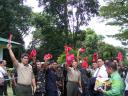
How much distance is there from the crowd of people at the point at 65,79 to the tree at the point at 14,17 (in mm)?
23986

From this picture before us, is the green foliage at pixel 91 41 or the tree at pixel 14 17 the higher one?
the tree at pixel 14 17

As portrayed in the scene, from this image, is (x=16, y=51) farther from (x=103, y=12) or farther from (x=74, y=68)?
(x=74, y=68)

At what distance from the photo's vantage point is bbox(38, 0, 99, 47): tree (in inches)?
1966

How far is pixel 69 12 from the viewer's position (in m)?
50.0

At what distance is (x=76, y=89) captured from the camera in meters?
16.8

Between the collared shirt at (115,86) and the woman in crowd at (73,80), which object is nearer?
the collared shirt at (115,86)

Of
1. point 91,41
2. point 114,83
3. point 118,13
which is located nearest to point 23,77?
point 114,83

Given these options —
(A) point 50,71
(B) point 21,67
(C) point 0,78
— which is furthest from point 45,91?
(B) point 21,67

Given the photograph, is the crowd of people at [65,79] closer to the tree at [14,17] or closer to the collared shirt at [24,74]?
the collared shirt at [24,74]

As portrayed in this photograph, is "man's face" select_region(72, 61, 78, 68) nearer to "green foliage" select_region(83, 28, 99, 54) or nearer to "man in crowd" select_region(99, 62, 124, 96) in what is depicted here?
"man in crowd" select_region(99, 62, 124, 96)

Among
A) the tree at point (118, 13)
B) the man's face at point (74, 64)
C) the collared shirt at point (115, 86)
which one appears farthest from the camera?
the tree at point (118, 13)

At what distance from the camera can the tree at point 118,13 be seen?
126 feet

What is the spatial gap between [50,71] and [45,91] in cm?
80

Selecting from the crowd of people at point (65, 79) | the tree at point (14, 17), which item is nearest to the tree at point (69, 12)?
the tree at point (14, 17)
